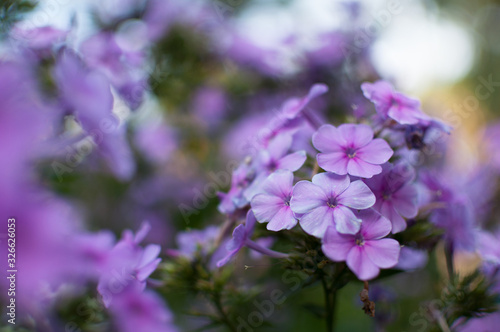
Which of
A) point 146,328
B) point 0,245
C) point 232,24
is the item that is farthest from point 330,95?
point 0,245

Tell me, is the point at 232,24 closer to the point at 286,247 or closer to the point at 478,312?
the point at 286,247

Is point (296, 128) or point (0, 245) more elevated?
point (0, 245)

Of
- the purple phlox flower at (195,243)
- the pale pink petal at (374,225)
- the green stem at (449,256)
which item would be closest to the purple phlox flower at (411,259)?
the green stem at (449,256)

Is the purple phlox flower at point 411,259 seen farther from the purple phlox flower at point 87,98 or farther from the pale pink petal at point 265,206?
the purple phlox flower at point 87,98

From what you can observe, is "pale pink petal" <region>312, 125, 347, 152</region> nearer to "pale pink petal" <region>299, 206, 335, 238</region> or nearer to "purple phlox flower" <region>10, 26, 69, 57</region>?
"pale pink petal" <region>299, 206, 335, 238</region>

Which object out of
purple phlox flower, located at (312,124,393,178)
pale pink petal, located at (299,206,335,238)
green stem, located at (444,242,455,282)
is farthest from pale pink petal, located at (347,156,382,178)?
green stem, located at (444,242,455,282)
